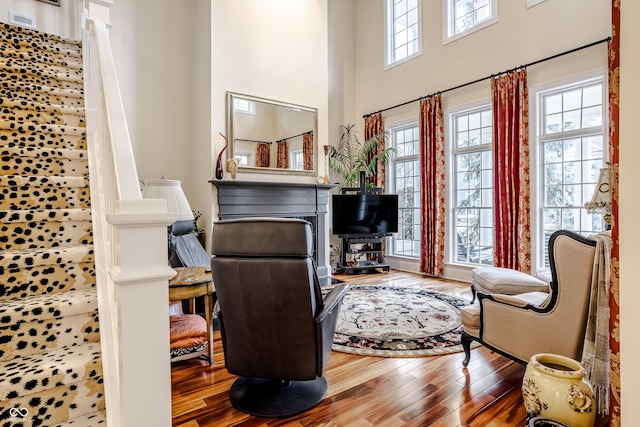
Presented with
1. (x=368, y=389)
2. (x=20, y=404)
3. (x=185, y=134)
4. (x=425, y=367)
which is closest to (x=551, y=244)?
(x=425, y=367)

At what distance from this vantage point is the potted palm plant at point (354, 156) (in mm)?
6445

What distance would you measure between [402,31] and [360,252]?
13.6ft

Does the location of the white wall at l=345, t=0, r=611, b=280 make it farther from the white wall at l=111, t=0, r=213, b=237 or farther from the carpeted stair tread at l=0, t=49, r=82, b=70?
the carpeted stair tread at l=0, t=49, r=82, b=70

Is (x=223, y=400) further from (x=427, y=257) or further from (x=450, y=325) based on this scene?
(x=427, y=257)

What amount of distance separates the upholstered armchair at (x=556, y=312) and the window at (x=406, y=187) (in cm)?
406

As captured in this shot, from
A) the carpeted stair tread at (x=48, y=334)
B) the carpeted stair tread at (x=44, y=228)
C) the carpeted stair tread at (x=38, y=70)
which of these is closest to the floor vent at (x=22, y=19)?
the carpeted stair tread at (x=38, y=70)

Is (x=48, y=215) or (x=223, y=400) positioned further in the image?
(x=223, y=400)

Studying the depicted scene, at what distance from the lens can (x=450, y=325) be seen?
3.46m

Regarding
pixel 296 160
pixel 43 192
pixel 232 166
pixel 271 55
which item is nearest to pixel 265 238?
pixel 43 192

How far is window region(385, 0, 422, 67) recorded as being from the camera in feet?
20.2

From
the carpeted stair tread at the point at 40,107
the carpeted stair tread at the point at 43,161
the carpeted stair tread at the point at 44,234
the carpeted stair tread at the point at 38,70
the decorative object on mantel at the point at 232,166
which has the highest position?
the carpeted stair tread at the point at 38,70

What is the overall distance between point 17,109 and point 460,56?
17.9ft

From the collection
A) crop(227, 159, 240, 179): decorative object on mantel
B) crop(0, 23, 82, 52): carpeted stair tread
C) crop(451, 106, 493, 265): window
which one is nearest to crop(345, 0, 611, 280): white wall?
crop(451, 106, 493, 265): window

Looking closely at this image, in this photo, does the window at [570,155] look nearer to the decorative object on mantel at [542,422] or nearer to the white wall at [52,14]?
the decorative object on mantel at [542,422]
